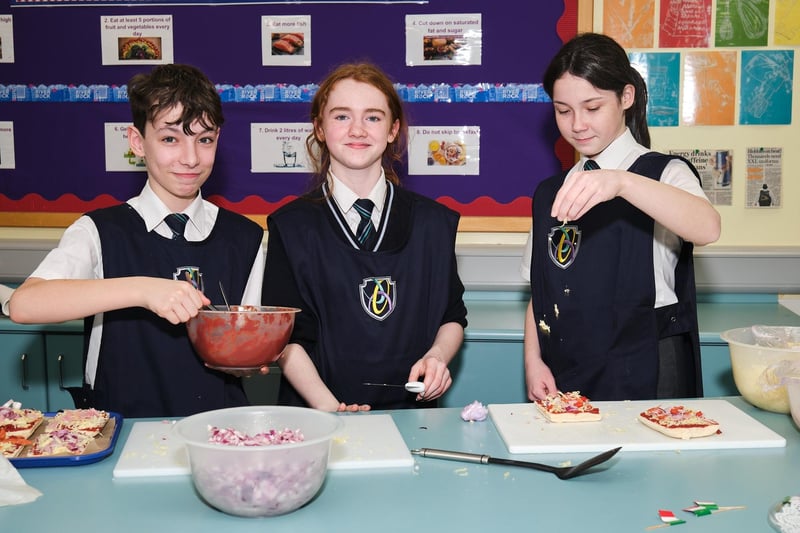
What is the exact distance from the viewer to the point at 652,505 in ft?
3.53

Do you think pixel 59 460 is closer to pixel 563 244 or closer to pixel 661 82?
pixel 563 244

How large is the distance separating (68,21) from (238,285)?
152cm

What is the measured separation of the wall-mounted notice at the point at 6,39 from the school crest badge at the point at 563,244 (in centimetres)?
208

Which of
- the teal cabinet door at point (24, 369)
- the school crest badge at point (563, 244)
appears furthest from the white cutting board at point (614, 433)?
Result: the teal cabinet door at point (24, 369)

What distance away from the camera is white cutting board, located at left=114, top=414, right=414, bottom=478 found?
119cm

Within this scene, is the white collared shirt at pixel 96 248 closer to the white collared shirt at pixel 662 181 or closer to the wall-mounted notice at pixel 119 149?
the white collared shirt at pixel 662 181

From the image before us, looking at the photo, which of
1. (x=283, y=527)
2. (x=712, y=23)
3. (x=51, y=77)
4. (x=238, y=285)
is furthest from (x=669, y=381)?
(x=51, y=77)

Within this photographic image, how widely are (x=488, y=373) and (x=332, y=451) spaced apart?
1202mm

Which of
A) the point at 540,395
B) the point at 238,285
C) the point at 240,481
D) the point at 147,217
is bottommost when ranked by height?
the point at 540,395

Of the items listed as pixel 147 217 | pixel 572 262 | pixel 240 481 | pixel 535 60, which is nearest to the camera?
pixel 240 481

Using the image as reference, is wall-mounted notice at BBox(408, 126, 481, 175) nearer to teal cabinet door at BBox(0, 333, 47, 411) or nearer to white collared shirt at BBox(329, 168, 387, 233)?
white collared shirt at BBox(329, 168, 387, 233)

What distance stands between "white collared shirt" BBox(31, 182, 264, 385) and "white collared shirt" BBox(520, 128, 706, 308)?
0.82 meters

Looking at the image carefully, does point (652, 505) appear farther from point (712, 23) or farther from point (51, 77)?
point (51, 77)

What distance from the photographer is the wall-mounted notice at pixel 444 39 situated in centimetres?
272
